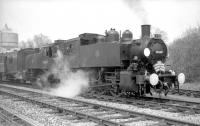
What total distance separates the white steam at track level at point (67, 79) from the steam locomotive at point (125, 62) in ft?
1.44

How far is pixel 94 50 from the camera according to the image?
46.2 feet

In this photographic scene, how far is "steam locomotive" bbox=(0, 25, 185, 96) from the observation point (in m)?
11.9

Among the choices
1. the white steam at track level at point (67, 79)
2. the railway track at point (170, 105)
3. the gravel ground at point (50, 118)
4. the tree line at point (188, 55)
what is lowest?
the gravel ground at point (50, 118)

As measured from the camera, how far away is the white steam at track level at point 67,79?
15.4 metres

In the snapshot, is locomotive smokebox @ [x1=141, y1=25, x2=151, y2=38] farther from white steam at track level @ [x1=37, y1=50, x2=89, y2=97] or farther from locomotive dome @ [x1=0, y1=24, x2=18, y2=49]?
locomotive dome @ [x1=0, y1=24, x2=18, y2=49]

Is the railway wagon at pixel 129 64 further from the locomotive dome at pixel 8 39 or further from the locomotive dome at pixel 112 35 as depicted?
the locomotive dome at pixel 8 39

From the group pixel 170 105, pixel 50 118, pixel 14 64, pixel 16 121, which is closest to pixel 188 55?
pixel 170 105

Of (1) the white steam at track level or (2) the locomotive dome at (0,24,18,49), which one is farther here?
(2) the locomotive dome at (0,24,18,49)

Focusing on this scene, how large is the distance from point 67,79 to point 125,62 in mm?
4959

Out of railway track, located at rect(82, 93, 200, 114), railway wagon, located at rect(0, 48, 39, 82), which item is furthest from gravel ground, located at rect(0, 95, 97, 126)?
railway wagon, located at rect(0, 48, 39, 82)

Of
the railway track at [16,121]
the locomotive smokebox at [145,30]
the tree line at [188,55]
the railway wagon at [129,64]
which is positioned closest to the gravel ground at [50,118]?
the railway track at [16,121]

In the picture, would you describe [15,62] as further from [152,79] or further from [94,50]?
[152,79]

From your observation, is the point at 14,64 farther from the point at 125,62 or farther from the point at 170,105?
the point at 170,105

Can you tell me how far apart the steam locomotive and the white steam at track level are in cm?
44
